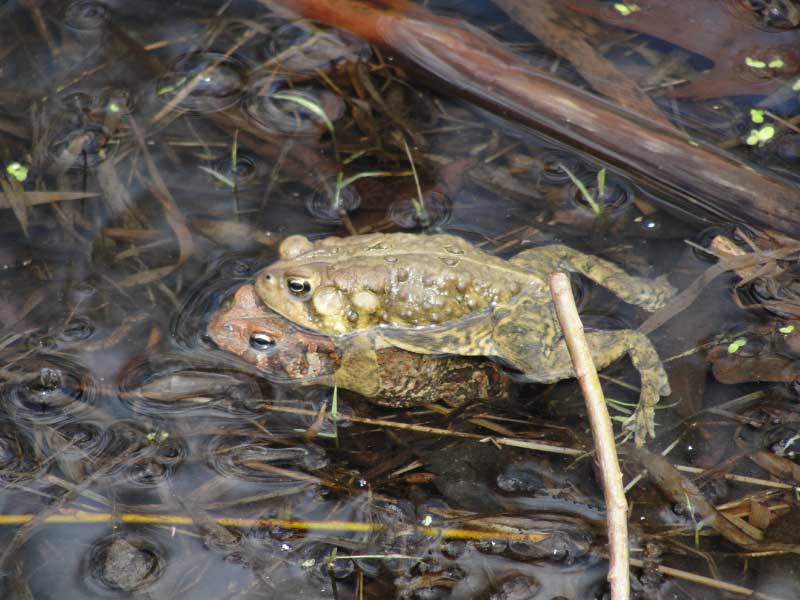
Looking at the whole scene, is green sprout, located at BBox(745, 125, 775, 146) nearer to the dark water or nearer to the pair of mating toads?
the dark water

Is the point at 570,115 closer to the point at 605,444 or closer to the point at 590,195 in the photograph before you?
the point at 590,195

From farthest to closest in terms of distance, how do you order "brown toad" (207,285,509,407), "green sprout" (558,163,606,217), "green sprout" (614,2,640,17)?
"green sprout" (614,2,640,17)
"green sprout" (558,163,606,217)
"brown toad" (207,285,509,407)

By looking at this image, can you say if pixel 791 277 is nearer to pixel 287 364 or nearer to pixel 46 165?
pixel 287 364

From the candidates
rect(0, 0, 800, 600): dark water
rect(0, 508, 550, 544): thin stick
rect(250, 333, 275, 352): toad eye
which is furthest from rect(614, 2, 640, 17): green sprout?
rect(0, 508, 550, 544): thin stick

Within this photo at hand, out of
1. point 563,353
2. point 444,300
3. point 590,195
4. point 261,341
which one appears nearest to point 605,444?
point 563,353

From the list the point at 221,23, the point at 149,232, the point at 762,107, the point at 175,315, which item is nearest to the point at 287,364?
the point at 175,315

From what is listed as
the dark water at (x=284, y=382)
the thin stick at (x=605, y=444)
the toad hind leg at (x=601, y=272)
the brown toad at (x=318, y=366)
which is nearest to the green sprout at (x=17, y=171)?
the dark water at (x=284, y=382)
